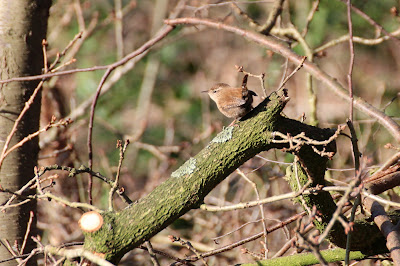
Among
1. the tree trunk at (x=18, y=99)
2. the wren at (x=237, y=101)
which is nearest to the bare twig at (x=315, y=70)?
the wren at (x=237, y=101)

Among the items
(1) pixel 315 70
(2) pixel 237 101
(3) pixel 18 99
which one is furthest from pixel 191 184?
(3) pixel 18 99

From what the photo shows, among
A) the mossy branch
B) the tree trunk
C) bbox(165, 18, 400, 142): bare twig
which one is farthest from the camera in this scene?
the tree trunk

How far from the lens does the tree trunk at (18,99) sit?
102 inches

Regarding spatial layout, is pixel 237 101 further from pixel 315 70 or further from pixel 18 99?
pixel 18 99

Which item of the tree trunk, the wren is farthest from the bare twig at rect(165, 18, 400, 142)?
the tree trunk

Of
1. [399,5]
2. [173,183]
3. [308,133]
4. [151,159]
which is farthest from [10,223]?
[399,5]

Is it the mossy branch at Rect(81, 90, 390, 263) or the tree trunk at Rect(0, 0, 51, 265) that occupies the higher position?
the tree trunk at Rect(0, 0, 51, 265)

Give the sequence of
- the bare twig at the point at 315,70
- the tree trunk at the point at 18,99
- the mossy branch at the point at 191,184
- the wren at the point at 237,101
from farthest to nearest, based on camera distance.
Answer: the tree trunk at the point at 18,99, the wren at the point at 237,101, the bare twig at the point at 315,70, the mossy branch at the point at 191,184

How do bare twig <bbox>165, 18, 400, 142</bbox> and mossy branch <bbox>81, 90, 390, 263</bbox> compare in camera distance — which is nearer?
mossy branch <bbox>81, 90, 390, 263</bbox>

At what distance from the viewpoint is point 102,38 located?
713 cm

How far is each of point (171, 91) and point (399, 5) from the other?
3.23m

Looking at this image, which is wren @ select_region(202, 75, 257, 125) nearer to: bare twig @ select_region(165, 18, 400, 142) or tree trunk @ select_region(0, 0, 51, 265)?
bare twig @ select_region(165, 18, 400, 142)

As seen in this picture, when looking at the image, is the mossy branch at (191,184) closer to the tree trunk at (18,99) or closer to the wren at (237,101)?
the wren at (237,101)

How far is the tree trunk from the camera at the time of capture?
8.46 feet
